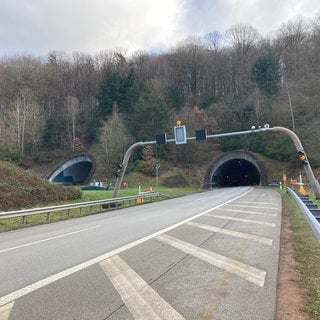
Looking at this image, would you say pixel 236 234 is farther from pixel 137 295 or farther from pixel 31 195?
pixel 31 195

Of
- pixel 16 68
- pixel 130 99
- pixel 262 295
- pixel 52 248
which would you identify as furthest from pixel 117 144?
pixel 262 295

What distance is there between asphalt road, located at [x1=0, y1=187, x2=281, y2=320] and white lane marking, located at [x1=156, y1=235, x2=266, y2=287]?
2cm

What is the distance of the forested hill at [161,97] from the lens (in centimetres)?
5794

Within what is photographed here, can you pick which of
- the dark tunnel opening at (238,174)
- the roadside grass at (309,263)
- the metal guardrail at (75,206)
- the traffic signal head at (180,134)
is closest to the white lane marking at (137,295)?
the roadside grass at (309,263)

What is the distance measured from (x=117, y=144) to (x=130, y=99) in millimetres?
20437

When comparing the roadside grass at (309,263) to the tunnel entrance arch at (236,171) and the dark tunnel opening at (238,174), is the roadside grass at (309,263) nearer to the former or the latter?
the tunnel entrance arch at (236,171)

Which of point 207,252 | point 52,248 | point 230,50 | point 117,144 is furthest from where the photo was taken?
point 230,50

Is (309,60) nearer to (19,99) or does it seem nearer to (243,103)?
(243,103)

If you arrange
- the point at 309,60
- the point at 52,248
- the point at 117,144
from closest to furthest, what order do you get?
the point at 52,248
the point at 309,60
the point at 117,144

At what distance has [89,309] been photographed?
5.02 m

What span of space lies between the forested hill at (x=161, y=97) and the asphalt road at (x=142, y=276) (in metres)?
38.7

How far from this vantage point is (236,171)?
77.2 metres

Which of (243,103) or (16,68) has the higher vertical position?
(16,68)

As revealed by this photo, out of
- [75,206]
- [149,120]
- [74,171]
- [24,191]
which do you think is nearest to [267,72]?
Answer: [149,120]
